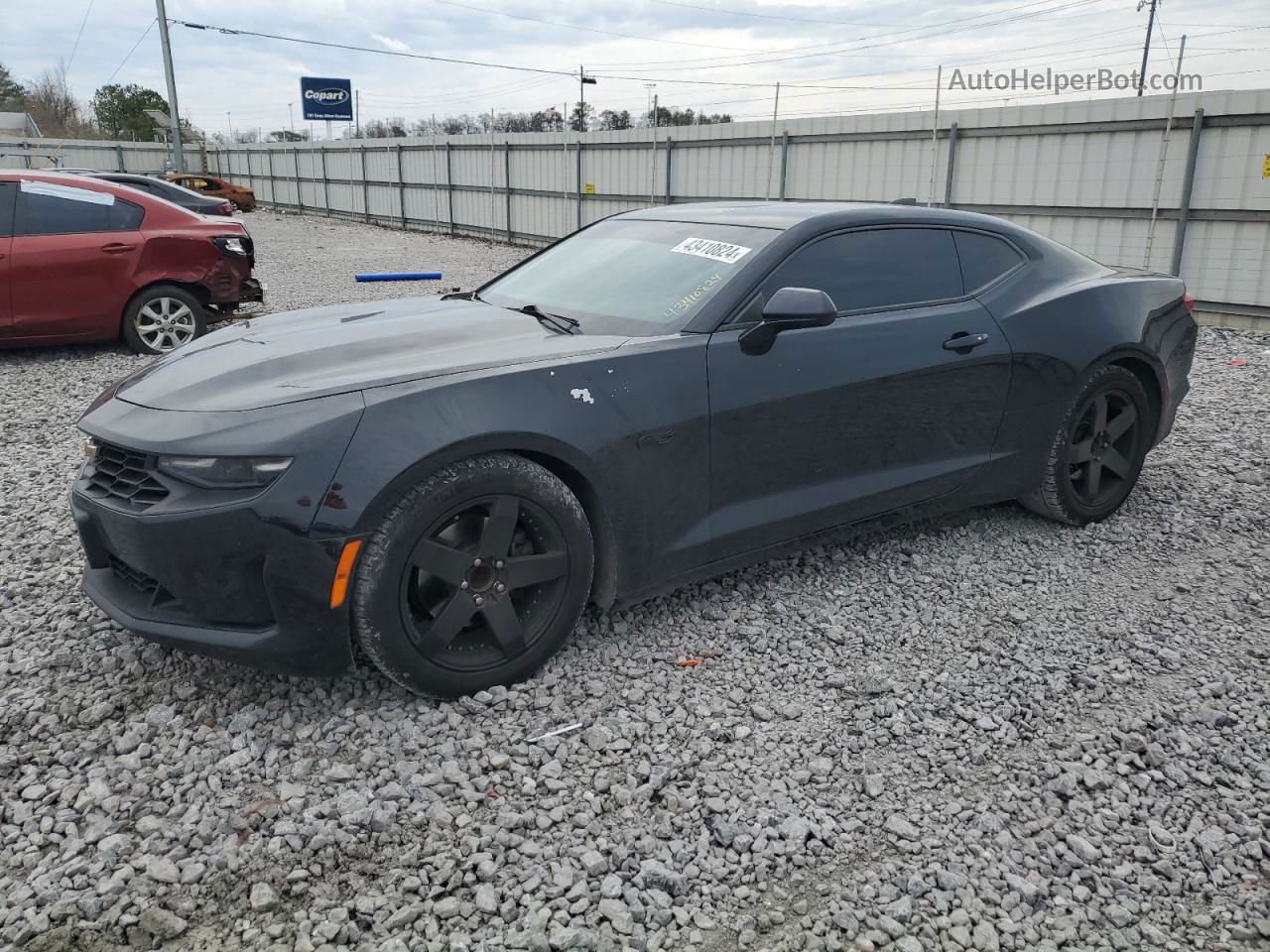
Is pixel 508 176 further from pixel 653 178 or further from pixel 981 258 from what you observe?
pixel 981 258

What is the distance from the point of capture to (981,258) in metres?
4.36

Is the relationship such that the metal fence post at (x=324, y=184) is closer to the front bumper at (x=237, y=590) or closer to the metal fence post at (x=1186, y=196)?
the metal fence post at (x=1186, y=196)

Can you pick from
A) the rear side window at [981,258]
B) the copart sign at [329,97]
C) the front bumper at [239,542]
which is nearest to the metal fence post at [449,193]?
the rear side window at [981,258]

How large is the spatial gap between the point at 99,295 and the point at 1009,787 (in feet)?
27.6

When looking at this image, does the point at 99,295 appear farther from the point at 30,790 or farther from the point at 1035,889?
the point at 1035,889

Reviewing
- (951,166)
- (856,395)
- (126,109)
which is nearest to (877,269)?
(856,395)

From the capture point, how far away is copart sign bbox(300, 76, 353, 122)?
164 ft

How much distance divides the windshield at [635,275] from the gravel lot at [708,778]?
1.14 m

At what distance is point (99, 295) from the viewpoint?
27.8 feet

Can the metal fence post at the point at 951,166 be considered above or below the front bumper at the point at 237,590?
above

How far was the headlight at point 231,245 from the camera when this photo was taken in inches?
358

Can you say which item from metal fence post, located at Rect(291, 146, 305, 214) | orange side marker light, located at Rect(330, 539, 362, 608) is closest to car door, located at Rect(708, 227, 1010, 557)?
orange side marker light, located at Rect(330, 539, 362, 608)

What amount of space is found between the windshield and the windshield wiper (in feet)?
0.10

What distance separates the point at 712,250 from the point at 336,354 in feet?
4.85
